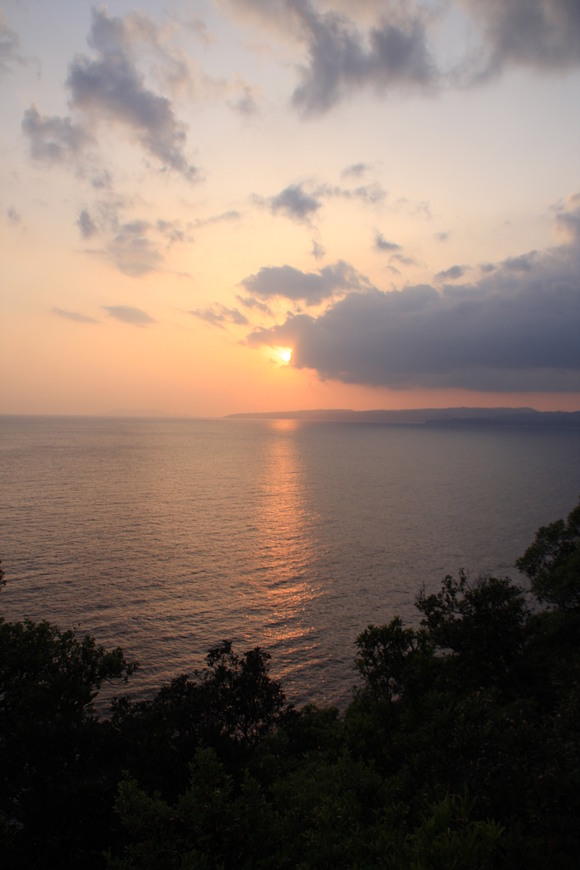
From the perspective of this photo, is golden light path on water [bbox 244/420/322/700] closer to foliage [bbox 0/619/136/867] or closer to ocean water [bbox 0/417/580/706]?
ocean water [bbox 0/417/580/706]

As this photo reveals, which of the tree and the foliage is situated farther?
the tree

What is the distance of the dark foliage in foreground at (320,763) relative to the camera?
41.7 ft

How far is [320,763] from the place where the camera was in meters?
23.4

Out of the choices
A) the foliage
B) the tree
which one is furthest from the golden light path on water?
the foliage

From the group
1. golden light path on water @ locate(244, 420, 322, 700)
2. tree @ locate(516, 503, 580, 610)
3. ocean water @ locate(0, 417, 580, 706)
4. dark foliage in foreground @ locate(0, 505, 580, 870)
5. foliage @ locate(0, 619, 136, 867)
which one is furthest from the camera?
golden light path on water @ locate(244, 420, 322, 700)

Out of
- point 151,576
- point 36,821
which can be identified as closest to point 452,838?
point 36,821

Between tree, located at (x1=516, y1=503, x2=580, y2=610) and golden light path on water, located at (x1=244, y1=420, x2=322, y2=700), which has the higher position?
tree, located at (x1=516, y1=503, x2=580, y2=610)

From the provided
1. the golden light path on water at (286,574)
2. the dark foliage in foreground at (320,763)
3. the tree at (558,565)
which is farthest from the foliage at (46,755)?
the tree at (558,565)

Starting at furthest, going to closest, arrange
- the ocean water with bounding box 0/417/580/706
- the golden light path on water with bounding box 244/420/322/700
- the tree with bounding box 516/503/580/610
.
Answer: the golden light path on water with bounding box 244/420/322/700, the ocean water with bounding box 0/417/580/706, the tree with bounding box 516/503/580/610

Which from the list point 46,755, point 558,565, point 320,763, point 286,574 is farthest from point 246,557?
point 46,755

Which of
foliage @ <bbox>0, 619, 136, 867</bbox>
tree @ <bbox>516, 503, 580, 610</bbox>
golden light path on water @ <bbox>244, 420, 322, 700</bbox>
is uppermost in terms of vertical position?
tree @ <bbox>516, 503, 580, 610</bbox>

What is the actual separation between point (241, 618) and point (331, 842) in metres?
47.5

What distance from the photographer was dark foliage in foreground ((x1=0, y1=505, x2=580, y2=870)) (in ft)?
41.7

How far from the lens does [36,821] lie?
17.6 meters
